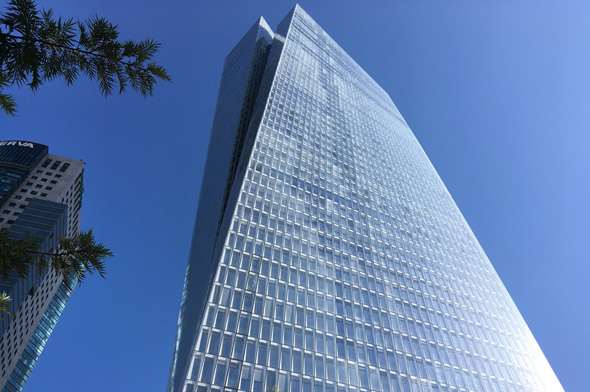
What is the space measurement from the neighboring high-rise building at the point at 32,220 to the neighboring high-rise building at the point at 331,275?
3765 centimetres

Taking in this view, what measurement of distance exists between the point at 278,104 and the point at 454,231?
50.5 m

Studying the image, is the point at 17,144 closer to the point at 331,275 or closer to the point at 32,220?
the point at 32,220

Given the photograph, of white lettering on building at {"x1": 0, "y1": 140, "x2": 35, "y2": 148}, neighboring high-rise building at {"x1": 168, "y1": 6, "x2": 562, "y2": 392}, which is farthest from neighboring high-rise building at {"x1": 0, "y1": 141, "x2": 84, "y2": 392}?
neighboring high-rise building at {"x1": 168, "y1": 6, "x2": 562, "y2": 392}

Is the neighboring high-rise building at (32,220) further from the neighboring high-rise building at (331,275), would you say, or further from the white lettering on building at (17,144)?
the neighboring high-rise building at (331,275)

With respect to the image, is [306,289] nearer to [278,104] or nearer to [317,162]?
[317,162]

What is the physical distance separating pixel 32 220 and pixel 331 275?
252 feet

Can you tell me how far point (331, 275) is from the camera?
48.3 meters

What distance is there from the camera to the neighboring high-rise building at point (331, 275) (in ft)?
116

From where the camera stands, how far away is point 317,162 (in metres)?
69.8

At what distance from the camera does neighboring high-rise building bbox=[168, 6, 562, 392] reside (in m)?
35.4

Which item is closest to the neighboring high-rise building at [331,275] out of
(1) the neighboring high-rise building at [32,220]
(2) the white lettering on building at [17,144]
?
(1) the neighboring high-rise building at [32,220]

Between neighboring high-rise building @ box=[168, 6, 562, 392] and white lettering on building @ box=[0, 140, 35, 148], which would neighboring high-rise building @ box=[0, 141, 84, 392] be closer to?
white lettering on building @ box=[0, 140, 35, 148]

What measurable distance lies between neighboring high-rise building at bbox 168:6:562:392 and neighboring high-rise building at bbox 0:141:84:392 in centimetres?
3765

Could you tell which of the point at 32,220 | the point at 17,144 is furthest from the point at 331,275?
the point at 17,144
